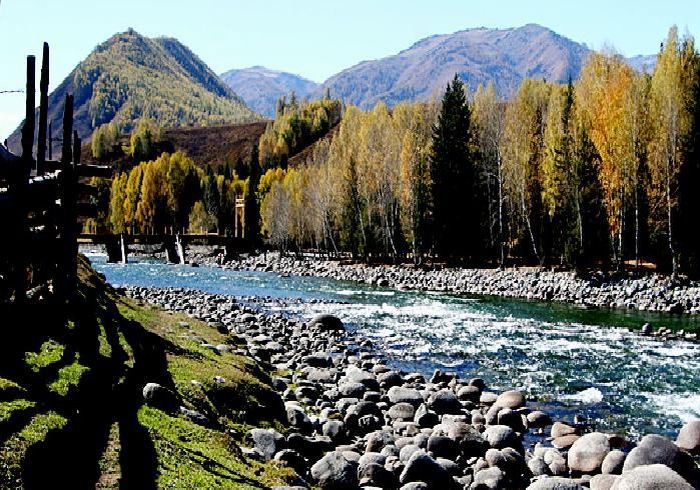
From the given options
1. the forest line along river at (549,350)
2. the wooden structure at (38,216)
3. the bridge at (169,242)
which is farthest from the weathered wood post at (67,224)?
the bridge at (169,242)

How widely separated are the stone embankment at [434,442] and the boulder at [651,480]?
0.06 ft

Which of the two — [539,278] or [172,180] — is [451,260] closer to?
[539,278]

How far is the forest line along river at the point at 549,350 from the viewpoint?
14.0m

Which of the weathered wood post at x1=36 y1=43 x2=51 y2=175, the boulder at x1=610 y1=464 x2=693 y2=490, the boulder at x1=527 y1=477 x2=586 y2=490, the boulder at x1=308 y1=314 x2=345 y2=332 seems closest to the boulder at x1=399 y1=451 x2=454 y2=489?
the boulder at x1=527 y1=477 x2=586 y2=490

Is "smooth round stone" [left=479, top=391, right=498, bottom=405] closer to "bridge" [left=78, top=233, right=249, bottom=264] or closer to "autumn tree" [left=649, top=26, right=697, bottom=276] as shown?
"autumn tree" [left=649, top=26, right=697, bottom=276]

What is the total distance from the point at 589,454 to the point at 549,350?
10.1 m

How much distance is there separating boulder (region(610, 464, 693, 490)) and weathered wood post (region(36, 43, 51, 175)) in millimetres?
11605

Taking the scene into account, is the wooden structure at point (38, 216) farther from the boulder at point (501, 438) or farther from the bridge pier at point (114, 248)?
the bridge pier at point (114, 248)

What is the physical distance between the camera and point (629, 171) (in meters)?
37.3

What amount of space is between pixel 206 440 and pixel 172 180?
110 meters

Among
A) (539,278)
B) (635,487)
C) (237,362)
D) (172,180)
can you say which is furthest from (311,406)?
(172,180)

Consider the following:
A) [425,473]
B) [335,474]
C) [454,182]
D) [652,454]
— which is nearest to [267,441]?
[335,474]

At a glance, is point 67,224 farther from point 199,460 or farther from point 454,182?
point 454,182

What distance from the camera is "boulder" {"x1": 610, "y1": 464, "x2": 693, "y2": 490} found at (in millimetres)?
8211
